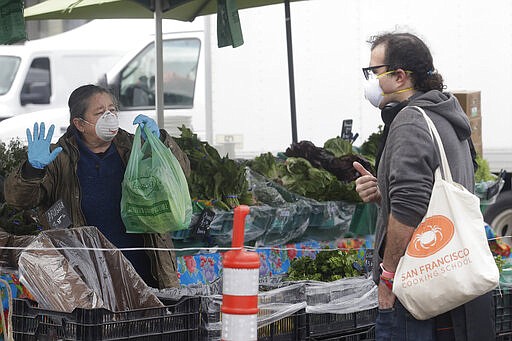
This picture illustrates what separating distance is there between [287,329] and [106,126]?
137 cm

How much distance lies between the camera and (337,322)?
5.22 metres

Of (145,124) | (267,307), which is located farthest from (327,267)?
(145,124)

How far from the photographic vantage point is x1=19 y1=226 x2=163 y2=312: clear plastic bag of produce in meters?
4.44

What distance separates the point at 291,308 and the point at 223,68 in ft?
25.5

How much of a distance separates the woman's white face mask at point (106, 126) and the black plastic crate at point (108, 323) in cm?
107

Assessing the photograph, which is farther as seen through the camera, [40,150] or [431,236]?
[40,150]

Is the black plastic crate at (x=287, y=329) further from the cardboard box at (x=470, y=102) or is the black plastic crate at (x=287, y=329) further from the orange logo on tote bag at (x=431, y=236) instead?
the cardboard box at (x=470, y=102)

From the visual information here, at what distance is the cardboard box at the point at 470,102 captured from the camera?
9.32m

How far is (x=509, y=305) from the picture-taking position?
563 centimetres

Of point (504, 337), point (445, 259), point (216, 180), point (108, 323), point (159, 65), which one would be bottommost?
point (504, 337)

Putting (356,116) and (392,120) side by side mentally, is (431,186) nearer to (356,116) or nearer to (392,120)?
(392,120)

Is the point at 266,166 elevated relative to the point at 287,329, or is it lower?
elevated

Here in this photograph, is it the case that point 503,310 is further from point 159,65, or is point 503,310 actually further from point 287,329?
point 159,65

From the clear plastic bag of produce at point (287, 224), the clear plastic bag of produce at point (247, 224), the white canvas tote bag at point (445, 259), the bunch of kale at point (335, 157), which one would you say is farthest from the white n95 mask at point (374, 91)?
the bunch of kale at point (335, 157)
